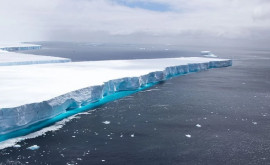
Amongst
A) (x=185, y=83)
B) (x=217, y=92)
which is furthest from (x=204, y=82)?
(x=217, y=92)

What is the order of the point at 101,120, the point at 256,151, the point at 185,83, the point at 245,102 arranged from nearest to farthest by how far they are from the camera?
the point at 256,151 → the point at 101,120 → the point at 245,102 → the point at 185,83

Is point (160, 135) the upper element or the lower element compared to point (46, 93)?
lower

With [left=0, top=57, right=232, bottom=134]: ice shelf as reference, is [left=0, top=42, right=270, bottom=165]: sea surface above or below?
below

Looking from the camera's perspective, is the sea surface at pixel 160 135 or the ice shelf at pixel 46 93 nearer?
the sea surface at pixel 160 135

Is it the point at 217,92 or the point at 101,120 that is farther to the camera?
the point at 217,92

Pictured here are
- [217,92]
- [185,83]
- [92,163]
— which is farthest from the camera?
[185,83]

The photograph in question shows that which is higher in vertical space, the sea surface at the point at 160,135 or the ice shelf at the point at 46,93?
the ice shelf at the point at 46,93

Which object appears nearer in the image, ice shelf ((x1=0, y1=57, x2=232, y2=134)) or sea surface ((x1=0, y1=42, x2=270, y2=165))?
sea surface ((x1=0, y1=42, x2=270, y2=165))

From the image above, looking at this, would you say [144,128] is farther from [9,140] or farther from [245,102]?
[245,102]

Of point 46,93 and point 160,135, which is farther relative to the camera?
point 46,93

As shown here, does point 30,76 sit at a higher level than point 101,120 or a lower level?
higher

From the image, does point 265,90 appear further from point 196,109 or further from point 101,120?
point 101,120
